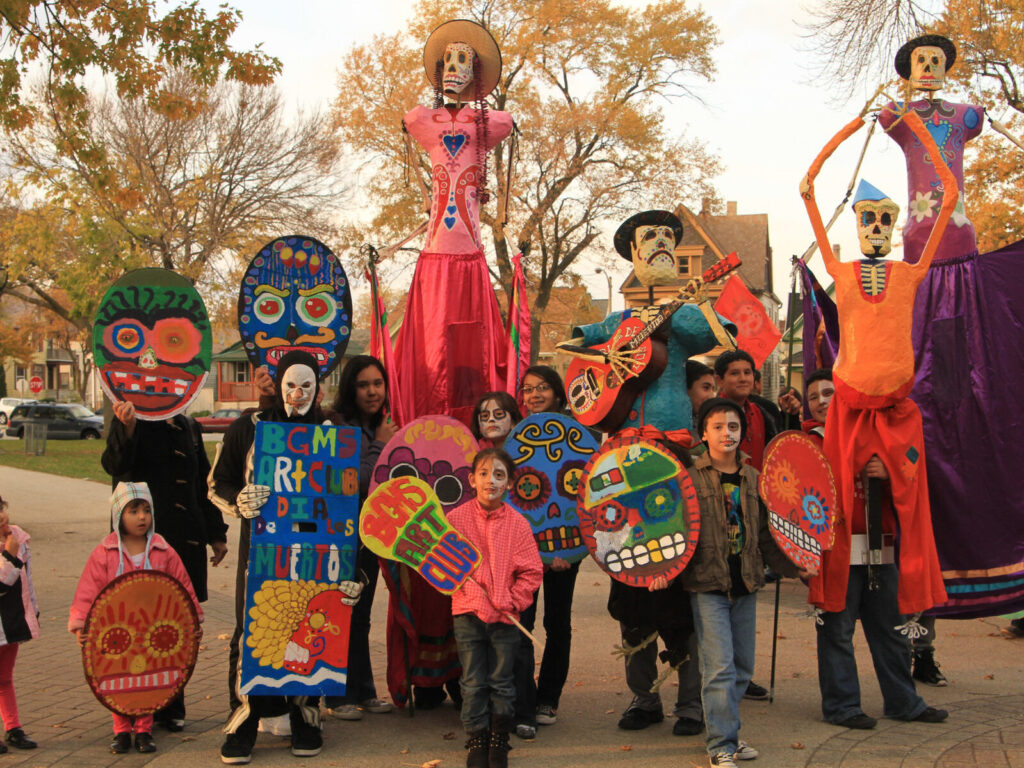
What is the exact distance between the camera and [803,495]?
4574mm

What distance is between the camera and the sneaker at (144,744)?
4324mm

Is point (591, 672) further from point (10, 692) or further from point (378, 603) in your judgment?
point (10, 692)

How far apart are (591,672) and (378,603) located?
2348 millimetres

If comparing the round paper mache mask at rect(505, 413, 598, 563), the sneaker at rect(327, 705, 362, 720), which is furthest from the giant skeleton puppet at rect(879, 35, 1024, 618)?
the sneaker at rect(327, 705, 362, 720)

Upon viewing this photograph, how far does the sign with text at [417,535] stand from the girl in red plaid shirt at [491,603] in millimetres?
52

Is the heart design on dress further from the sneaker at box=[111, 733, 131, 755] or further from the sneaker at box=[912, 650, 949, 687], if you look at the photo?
the sneaker at box=[912, 650, 949, 687]

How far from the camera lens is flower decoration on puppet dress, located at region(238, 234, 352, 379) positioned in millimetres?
5449

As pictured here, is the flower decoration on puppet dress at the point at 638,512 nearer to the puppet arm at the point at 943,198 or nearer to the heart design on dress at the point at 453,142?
the puppet arm at the point at 943,198

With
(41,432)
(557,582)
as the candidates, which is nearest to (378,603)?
(557,582)

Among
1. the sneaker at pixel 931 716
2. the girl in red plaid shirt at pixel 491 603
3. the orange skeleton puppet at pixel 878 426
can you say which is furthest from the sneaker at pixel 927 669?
the girl in red plaid shirt at pixel 491 603

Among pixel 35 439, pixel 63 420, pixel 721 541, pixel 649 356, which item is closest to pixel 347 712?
pixel 721 541

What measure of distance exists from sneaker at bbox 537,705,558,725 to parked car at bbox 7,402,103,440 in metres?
30.6

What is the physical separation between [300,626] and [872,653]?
8.98 ft

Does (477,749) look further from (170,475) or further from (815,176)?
(815,176)
